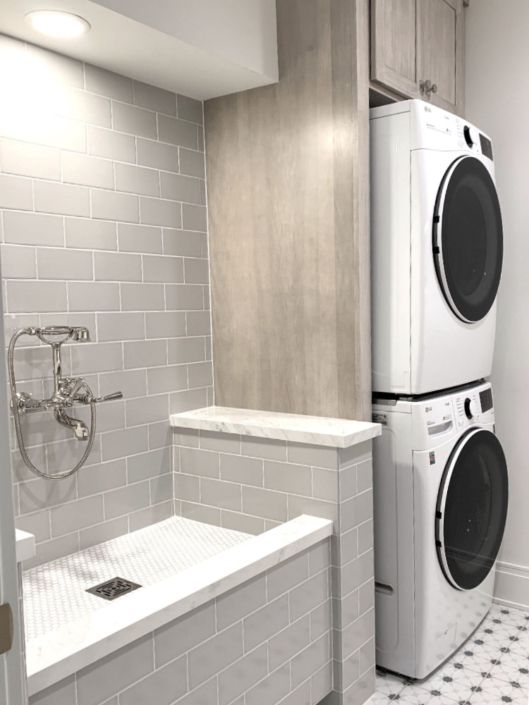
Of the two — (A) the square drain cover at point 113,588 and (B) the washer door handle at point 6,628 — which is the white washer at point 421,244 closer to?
(A) the square drain cover at point 113,588

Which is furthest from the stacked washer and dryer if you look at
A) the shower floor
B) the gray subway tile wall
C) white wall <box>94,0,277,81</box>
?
the gray subway tile wall

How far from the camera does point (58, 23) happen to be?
1.84 metres

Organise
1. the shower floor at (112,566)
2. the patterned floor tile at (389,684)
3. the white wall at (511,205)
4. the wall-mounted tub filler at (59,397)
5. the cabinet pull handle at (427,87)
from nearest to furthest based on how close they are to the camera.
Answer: the shower floor at (112,566)
the wall-mounted tub filler at (59,397)
the patterned floor tile at (389,684)
the cabinet pull handle at (427,87)
the white wall at (511,205)

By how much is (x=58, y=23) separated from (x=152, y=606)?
1540 millimetres

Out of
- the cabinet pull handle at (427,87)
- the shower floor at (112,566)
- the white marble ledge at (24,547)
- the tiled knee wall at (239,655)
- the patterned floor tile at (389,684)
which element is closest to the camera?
the white marble ledge at (24,547)

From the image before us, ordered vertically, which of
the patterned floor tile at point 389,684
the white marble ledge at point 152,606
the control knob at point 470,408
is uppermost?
the control knob at point 470,408

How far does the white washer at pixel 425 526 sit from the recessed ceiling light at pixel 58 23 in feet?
4.94

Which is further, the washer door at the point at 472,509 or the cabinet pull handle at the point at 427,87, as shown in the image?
the cabinet pull handle at the point at 427,87

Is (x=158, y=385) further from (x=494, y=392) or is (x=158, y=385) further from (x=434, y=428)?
(x=494, y=392)

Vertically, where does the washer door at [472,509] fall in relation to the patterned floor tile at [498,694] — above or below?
above

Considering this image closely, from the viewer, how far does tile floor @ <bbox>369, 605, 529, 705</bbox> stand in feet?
7.37

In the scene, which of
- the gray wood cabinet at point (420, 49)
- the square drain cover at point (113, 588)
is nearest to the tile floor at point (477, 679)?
the square drain cover at point (113, 588)

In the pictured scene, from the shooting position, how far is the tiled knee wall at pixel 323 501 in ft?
6.89

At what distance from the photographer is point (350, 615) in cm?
215
